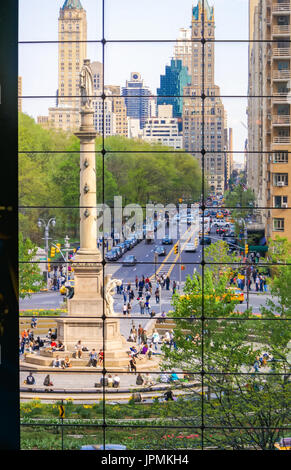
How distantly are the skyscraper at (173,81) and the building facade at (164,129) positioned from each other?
1479 mm

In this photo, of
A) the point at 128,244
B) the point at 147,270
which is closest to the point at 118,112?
the point at 147,270

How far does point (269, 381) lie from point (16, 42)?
865 cm

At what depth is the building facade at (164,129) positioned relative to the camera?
3647 cm

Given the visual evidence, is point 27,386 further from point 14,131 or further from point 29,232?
point 29,232

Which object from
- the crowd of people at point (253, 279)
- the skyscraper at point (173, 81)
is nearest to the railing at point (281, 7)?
the crowd of people at point (253, 279)

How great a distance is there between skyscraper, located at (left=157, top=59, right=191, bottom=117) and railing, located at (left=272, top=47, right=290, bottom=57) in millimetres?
9496

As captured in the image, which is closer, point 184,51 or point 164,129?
point 164,129

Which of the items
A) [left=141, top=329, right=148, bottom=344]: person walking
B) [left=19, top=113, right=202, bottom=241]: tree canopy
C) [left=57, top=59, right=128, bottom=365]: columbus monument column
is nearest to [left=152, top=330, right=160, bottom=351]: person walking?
[left=141, top=329, right=148, bottom=344]: person walking

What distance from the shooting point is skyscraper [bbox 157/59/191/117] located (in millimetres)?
40500

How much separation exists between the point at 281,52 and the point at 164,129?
9.06 metres

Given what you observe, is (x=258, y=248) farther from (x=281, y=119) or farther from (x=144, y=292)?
(x=144, y=292)

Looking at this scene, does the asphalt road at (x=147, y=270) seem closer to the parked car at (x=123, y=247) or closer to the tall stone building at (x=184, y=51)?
the parked car at (x=123, y=247)

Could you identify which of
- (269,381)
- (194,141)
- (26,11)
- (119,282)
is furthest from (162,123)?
(269,381)

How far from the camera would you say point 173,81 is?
139 ft
